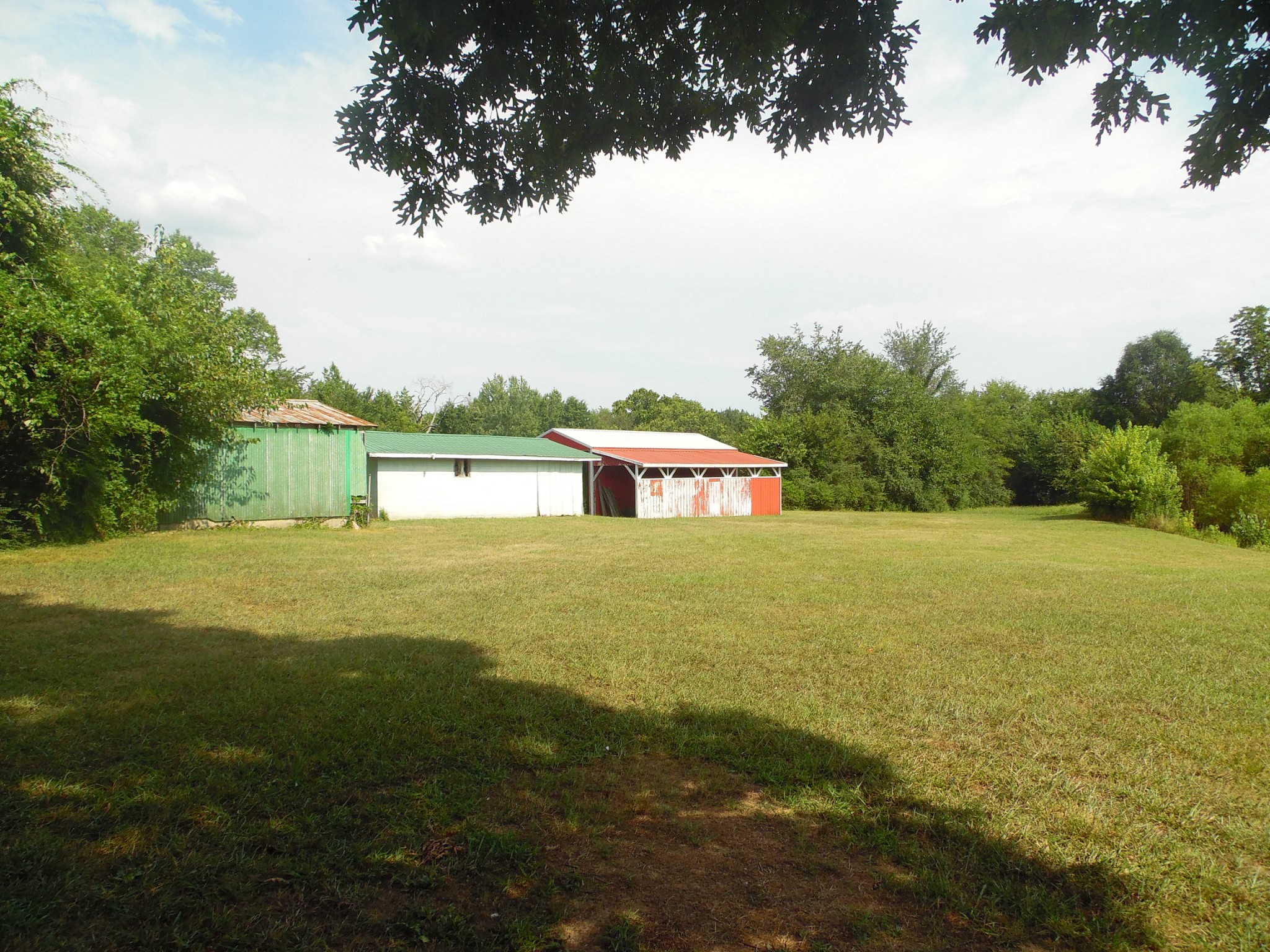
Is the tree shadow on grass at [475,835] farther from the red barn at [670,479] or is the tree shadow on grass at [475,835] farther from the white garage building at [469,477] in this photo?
the red barn at [670,479]

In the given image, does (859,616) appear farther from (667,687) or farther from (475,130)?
(475,130)

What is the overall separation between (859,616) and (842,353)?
40111 mm

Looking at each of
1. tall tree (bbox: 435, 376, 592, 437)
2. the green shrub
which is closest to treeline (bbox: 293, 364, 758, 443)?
tall tree (bbox: 435, 376, 592, 437)

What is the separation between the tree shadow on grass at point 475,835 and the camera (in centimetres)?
256

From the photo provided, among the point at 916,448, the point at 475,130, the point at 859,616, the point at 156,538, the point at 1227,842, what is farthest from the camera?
the point at 916,448

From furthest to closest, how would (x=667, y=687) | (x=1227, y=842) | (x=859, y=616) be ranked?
(x=859, y=616)
(x=667, y=687)
(x=1227, y=842)

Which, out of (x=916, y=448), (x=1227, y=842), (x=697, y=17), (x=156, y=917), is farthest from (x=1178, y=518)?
(x=156, y=917)

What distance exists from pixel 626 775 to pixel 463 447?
22.5 meters

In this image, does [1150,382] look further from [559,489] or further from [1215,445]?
[559,489]

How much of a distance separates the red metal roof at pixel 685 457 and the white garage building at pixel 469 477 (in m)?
1.42

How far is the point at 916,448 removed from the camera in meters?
36.0

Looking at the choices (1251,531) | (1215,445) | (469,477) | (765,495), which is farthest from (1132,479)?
(469,477)

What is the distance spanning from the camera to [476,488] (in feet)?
81.6

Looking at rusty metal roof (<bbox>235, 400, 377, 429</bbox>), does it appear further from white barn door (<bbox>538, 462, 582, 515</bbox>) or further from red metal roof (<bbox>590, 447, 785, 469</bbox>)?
red metal roof (<bbox>590, 447, 785, 469</bbox>)
